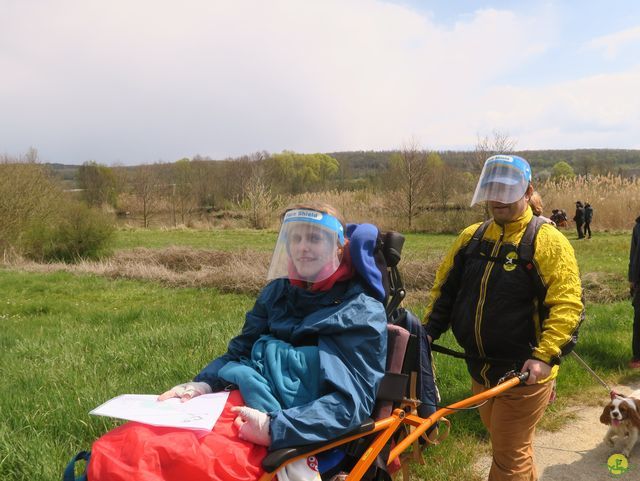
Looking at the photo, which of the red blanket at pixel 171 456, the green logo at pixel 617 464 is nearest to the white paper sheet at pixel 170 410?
the red blanket at pixel 171 456

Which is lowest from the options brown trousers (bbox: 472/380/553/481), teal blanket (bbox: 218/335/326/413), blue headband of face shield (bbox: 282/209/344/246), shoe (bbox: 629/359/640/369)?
shoe (bbox: 629/359/640/369)

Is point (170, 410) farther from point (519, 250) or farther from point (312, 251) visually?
point (519, 250)

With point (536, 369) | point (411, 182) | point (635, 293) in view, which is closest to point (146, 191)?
point (411, 182)

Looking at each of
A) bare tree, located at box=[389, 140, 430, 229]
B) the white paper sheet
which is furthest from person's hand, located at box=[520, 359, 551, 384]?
bare tree, located at box=[389, 140, 430, 229]

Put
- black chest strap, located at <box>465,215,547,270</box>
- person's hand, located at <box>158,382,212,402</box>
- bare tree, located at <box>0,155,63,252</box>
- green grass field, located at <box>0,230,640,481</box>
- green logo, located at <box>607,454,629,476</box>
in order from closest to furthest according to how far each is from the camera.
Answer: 1. person's hand, located at <box>158,382,212,402</box>
2. black chest strap, located at <box>465,215,547,270</box>
3. green grass field, located at <box>0,230,640,481</box>
4. green logo, located at <box>607,454,629,476</box>
5. bare tree, located at <box>0,155,63,252</box>

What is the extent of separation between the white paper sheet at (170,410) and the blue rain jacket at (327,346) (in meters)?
0.28

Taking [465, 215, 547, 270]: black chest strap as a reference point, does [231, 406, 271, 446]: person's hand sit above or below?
below

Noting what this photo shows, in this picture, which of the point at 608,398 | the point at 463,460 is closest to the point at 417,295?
the point at 608,398

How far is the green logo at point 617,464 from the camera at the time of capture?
4.03 metres

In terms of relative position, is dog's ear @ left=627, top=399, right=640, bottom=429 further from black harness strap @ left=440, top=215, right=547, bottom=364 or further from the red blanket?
the red blanket

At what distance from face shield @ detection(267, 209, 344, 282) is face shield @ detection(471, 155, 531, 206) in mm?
1051

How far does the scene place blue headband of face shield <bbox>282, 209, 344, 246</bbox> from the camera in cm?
272

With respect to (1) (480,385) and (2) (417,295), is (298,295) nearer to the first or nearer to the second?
(1) (480,385)

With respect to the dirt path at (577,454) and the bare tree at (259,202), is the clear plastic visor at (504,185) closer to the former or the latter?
the dirt path at (577,454)
